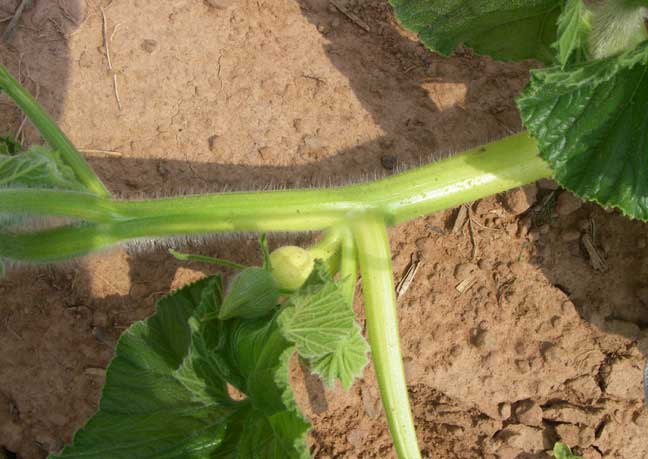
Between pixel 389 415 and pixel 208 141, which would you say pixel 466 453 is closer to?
pixel 389 415

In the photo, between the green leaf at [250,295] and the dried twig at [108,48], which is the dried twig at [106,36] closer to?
the dried twig at [108,48]

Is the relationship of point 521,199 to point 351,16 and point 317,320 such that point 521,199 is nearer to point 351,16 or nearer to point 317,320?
point 351,16

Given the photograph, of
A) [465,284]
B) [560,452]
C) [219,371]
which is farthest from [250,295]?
[560,452]

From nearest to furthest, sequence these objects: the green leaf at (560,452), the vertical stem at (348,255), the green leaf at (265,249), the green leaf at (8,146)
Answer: the green leaf at (265,249) < the vertical stem at (348,255) < the green leaf at (8,146) < the green leaf at (560,452)

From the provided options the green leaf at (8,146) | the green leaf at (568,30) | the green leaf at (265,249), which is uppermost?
the green leaf at (568,30)

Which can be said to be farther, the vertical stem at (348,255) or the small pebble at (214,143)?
the small pebble at (214,143)

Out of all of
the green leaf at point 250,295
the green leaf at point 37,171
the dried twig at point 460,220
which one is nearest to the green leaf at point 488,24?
the dried twig at point 460,220
